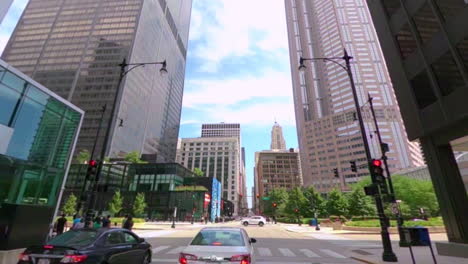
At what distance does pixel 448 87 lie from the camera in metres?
12.4

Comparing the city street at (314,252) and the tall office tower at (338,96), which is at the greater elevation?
the tall office tower at (338,96)

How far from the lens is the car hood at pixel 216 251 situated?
5.10m

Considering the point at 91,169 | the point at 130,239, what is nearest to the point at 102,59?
the point at 91,169

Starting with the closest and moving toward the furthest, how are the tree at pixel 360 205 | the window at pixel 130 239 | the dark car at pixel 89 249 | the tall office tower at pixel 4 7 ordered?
the dark car at pixel 89 249, the window at pixel 130 239, the tall office tower at pixel 4 7, the tree at pixel 360 205

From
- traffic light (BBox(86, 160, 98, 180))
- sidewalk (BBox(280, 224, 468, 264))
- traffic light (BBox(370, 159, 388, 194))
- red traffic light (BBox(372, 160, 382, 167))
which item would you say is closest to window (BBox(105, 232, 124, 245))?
traffic light (BBox(86, 160, 98, 180))

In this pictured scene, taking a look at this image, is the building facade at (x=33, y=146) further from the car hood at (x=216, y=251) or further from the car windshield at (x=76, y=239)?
the car hood at (x=216, y=251)

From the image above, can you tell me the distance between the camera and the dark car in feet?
17.4

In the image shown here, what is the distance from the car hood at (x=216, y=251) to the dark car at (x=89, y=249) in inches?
90.2

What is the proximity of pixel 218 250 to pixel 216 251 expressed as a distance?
0.07 meters

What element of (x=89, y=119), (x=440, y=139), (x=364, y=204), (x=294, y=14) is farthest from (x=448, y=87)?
(x=294, y=14)

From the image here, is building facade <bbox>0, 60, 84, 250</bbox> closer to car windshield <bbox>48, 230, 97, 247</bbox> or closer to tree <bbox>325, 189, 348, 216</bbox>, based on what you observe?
car windshield <bbox>48, 230, 97, 247</bbox>

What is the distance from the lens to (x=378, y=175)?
447 inches

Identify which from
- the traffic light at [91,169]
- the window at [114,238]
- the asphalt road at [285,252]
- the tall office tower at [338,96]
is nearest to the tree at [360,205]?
the asphalt road at [285,252]

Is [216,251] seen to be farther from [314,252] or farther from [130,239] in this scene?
[314,252]
